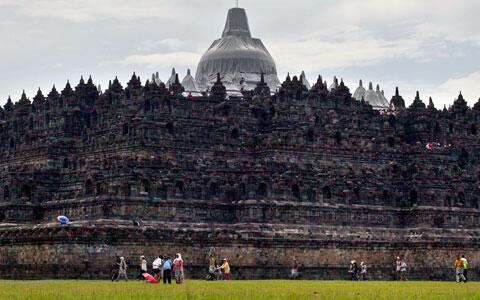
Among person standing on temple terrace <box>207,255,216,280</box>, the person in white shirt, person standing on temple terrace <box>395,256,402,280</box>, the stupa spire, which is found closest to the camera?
person standing on temple terrace <box>207,255,216,280</box>

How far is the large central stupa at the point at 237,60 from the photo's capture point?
117225 mm

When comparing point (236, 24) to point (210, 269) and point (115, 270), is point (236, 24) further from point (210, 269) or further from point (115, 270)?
point (115, 270)

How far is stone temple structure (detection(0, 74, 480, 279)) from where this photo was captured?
8525 centimetres

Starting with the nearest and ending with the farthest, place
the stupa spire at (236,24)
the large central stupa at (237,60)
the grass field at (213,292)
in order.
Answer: the grass field at (213,292), the large central stupa at (237,60), the stupa spire at (236,24)

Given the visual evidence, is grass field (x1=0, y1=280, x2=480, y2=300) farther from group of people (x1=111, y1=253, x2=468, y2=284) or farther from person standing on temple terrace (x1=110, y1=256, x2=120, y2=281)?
person standing on temple terrace (x1=110, y1=256, x2=120, y2=281)

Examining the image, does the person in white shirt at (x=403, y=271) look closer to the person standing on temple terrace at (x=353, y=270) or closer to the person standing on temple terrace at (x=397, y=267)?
the person standing on temple terrace at (x=397, y=267)

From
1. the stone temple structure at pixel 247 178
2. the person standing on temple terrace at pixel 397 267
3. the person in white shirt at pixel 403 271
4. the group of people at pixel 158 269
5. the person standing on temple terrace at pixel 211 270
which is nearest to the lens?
the group of people at pixel 158 269

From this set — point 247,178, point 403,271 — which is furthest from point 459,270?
point 247,178

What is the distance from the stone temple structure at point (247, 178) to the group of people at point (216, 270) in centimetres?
215

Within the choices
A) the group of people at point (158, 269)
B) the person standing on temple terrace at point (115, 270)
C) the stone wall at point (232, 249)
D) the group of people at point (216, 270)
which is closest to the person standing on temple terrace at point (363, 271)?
the stone wall at point (232, 249)

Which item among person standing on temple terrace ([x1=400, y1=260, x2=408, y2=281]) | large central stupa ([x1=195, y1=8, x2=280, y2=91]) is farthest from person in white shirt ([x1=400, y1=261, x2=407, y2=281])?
large central stupa ([x1=195, y1=8, x2=280, y2=91])

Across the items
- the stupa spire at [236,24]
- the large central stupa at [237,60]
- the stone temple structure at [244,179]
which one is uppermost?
the stupa spire at [236,24]

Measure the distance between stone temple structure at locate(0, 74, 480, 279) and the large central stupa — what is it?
9641mm

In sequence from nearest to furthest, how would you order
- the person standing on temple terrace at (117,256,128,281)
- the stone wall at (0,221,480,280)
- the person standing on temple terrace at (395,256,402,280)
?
the person standing on temple terrace at (117,256,128,281)
the stone wall at (0,221,480,280)
the person standing on temple terrace at (395,256,402,280)
